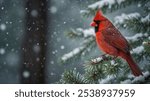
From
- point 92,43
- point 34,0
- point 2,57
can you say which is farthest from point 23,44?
point 92,43

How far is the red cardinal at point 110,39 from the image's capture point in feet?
4.87

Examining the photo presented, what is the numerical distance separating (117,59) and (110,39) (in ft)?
0.42

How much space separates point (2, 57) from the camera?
2754mm

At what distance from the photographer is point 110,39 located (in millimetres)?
1566

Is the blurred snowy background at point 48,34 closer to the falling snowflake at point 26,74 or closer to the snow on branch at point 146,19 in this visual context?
the falling snowflake at point 26,74

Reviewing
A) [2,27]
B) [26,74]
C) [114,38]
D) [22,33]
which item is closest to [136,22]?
[114,38]

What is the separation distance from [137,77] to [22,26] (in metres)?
1.14

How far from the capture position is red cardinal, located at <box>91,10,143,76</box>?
1.49 meters

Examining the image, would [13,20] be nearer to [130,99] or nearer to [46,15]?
[46,15]

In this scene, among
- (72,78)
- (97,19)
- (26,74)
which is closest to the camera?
(72,78)

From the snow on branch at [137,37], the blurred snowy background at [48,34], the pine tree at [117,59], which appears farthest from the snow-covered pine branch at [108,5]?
the blurred snowy background at [48,34]

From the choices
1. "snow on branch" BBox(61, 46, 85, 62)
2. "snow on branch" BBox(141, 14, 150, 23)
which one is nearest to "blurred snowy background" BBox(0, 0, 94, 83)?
"snow on branch" BBox(61, 46, 85, 62)

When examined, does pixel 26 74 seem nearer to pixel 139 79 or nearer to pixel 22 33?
pixel 22 33

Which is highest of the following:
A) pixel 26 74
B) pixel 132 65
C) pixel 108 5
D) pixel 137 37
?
pixel 108 5
